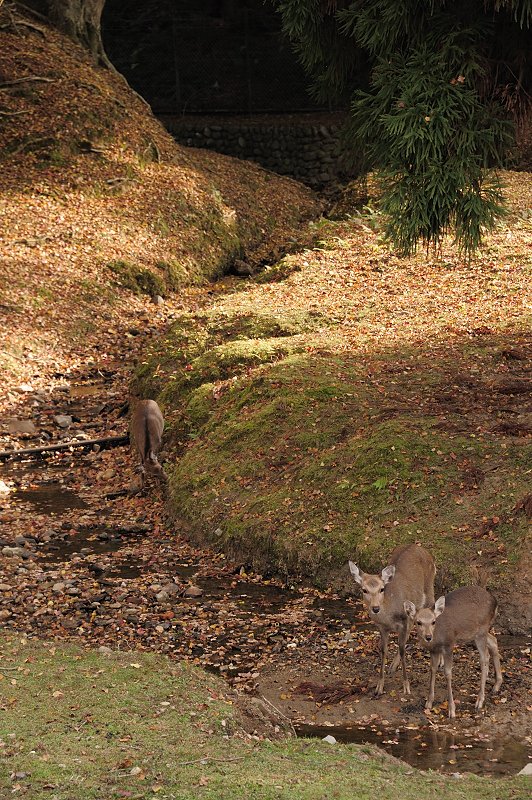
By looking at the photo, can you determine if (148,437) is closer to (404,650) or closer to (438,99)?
(438,99)

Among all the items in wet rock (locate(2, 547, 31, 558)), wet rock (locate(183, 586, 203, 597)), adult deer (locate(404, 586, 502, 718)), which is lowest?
wet rock (locate(2, 547, 31, 558))

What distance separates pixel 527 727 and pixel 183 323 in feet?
35.4

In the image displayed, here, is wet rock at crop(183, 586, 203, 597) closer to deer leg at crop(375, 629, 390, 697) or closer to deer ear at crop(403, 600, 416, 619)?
deer leg at crop(375, 629, 390, 697)

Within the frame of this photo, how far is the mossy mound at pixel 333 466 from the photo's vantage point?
10938mm

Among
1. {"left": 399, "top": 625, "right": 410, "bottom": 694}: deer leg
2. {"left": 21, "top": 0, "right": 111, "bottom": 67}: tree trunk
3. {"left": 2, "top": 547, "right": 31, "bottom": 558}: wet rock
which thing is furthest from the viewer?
{"left": 21, "top": 0, "right": 111, "bottom": 67}: tree trunk

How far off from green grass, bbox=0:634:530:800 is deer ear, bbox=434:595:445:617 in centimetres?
145

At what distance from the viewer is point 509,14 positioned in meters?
11.3

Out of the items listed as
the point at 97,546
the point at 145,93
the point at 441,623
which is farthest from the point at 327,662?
the point at 145,93

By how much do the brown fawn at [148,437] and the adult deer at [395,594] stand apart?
5140 mm

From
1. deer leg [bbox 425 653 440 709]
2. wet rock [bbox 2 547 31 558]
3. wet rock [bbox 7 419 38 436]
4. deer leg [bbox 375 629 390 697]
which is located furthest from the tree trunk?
deer leg [bbox 425 653 440 709]

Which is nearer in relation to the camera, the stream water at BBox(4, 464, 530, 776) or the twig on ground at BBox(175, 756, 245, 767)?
the twig on ground at BBox(175, 756, 245, 767)

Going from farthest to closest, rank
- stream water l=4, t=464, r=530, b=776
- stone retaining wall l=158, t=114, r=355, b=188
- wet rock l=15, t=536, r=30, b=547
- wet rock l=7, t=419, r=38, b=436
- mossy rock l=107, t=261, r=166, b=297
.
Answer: stone retaining wall l=158, t=114, r=355, b=188, mossy rock l=107, t=261, r=166, b=297, wet rock l=7, t=419, r=38, b=436, wet rock l=15, t=536, r=30, b=547, stream water l=4, t=464, r=530, b=776

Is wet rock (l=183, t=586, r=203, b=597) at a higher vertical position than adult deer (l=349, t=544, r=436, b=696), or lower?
lower

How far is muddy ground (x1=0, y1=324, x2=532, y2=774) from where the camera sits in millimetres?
8297
